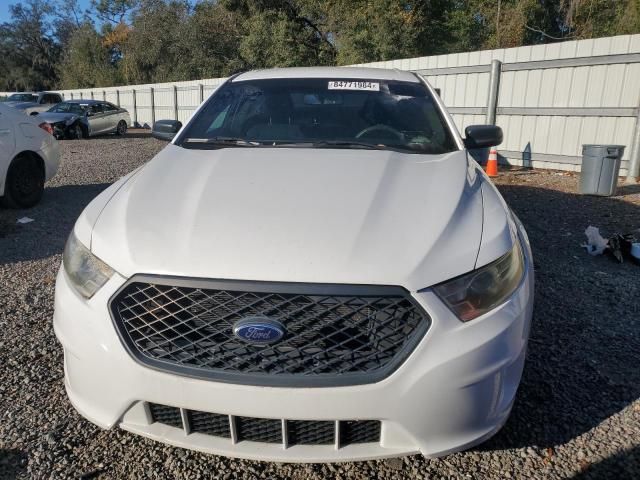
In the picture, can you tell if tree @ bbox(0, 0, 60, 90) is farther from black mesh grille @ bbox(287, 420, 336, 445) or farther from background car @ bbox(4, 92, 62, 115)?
black mesh grille @ bbox(287, 420, 336, 445)

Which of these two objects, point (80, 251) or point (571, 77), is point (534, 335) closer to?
point (80, 251)

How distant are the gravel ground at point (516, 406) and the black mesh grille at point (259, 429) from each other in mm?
385

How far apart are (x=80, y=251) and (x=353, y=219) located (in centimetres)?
110

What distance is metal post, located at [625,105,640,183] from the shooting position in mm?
7957

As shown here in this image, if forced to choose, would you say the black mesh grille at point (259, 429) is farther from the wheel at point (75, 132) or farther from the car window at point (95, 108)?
the car window at point (95, 108)

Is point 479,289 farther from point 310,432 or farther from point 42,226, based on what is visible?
point 42,226

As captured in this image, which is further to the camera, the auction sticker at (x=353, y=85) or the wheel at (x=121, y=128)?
the wheel at (x=121, y=128)

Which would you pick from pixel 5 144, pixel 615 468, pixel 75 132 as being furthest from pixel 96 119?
pixel 615 468

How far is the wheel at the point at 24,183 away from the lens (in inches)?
246

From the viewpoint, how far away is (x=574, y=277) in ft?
13.7

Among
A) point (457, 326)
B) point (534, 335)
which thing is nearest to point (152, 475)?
point (457, 326)

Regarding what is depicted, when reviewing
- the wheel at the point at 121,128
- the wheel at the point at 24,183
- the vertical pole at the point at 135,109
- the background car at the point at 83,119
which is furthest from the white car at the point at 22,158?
the vertical pole at the point at 135,109

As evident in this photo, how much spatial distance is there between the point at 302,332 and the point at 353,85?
226cm

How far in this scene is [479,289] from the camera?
5.77 ft
